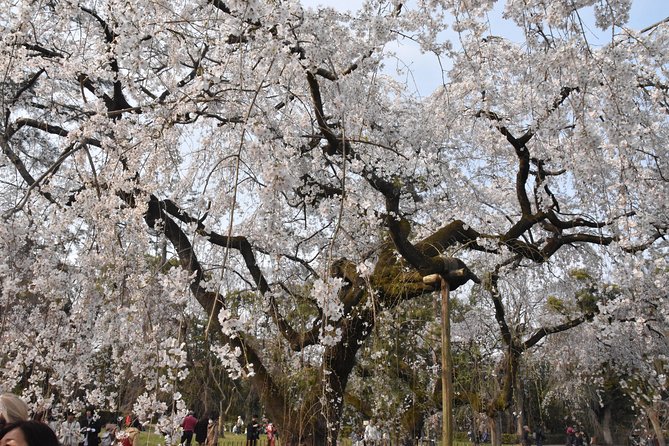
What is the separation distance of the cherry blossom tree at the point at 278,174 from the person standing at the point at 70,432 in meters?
0.36

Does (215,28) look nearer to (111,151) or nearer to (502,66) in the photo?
(111,151)

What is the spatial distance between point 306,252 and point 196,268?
1.91 meters

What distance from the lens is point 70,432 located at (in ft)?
17.5

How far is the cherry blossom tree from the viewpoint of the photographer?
2861 millimetres

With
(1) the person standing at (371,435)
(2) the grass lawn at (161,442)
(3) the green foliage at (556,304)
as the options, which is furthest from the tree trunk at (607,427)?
(1) the person standing at (371,435)

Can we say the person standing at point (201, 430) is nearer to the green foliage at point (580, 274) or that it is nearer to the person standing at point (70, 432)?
the person standing at point (70, 432)

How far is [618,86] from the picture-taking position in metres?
3.44

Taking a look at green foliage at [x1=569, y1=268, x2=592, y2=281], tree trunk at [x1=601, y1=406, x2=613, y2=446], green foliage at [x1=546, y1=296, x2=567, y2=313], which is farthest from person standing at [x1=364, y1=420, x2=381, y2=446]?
tree trunk at [x1=601, y1=406, x2=613, y2=446]

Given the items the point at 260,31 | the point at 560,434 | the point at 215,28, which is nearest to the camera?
the point at 260,31

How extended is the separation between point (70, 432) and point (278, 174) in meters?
4.61

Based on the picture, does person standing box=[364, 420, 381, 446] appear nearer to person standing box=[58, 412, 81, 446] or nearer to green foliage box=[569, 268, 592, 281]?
green foliage box=[569, 268, 592, 281]

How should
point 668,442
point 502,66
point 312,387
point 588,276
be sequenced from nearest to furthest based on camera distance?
1. point 312,387
2. point 502,66
3. point 588,276
4. point 668,442

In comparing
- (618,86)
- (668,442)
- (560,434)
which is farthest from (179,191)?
(560,434)

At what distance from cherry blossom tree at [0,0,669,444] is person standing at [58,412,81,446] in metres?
0.36
